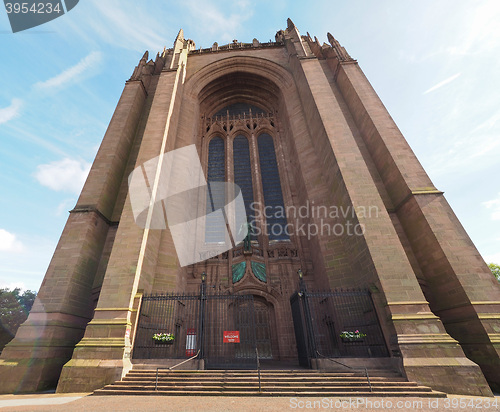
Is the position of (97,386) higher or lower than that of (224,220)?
lower

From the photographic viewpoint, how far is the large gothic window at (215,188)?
15023 mm

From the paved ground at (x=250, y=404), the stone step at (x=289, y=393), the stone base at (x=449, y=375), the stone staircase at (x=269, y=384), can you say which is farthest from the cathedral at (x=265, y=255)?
the paved ground at (x=250, y=404)

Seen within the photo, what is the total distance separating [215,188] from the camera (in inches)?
673

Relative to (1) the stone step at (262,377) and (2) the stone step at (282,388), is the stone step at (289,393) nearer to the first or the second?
(2) the stone step at (282,388)

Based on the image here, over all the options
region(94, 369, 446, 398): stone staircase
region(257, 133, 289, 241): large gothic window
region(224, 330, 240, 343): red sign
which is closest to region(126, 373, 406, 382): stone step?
region(94, 369, 446, 398): stone staircase

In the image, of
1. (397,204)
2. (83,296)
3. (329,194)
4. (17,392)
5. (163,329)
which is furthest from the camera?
(329,194)

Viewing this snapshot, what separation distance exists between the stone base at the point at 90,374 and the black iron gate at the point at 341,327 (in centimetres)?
614

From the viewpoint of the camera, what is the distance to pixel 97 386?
679 centimetres

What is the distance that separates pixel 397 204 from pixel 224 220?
9.77 m

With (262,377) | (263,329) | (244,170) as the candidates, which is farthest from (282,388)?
(244,170)

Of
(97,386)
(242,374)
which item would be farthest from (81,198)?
(242,374)

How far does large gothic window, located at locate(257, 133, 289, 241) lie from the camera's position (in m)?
15.2

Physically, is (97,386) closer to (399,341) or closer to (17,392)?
(17,392)

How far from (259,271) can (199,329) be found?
513 centimetres
